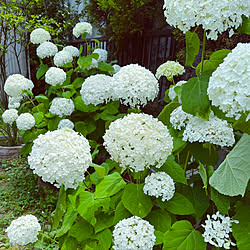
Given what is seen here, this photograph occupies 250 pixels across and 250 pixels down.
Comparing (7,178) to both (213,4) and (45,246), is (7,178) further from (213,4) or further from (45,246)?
(213,4)

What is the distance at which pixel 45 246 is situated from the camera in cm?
221

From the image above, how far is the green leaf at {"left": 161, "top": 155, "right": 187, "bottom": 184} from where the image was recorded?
1059 mm

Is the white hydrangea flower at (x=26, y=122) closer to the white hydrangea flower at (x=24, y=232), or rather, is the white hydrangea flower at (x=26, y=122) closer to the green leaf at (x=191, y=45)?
the white hydrangea flower at (x=24, y=232)

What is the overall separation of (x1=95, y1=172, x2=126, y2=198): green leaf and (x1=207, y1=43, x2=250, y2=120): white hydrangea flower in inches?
23.3

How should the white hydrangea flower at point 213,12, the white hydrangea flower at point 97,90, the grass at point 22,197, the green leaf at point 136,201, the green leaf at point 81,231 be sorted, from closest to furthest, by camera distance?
the white hydrangea flower at point 213,12 < the green leaf at point 136,201 < the green leaf at point 81,231 < the white hydrangea flower at point 97,90 < the grass at point 22,197

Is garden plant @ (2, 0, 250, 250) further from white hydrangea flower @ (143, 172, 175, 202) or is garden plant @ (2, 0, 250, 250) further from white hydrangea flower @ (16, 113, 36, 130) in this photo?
white hydrangea flower @ (16, 113, 36, 130)

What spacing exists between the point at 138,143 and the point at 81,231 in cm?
53

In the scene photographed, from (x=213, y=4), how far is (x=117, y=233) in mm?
793

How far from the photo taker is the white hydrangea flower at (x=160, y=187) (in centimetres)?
96

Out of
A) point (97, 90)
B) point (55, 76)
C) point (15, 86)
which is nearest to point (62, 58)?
point (55, 76)

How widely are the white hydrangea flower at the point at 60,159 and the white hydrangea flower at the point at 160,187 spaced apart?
0.26m

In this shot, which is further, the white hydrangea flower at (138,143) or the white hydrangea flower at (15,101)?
the white hydrangea flower at (15,101)

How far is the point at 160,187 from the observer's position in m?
0.96

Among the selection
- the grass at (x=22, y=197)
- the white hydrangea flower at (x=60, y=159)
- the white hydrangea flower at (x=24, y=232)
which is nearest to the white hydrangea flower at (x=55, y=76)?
the grass at (x=22, y=197)
